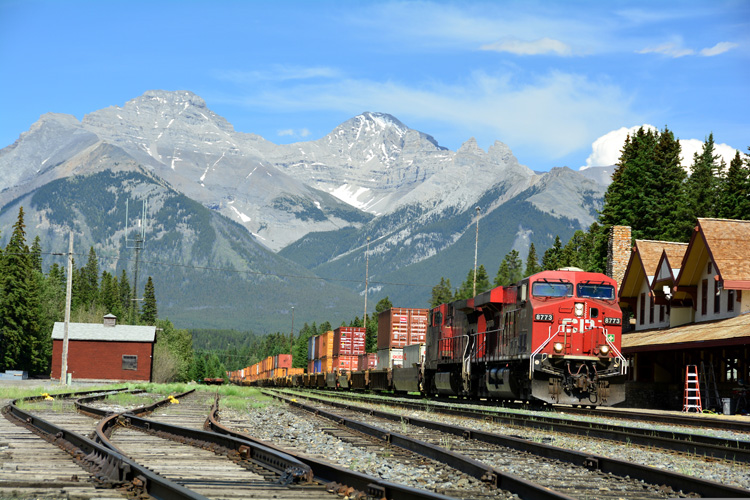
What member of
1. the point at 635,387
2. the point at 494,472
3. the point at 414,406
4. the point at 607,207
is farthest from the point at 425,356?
the point at 607,207

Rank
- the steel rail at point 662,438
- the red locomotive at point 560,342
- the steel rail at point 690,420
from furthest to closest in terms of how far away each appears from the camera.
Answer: the red locomotive at point 560,342, the steel rail at point 690,420, the steel rail at point 662,438

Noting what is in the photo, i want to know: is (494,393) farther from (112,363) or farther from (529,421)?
(112,363)

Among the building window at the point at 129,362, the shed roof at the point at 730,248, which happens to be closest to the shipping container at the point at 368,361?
the shed roof at the point at 730,248

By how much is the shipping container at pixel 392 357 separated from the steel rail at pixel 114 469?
1334 inches

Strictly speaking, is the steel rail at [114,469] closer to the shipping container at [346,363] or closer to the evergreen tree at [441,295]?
the shipping container at [346,363]

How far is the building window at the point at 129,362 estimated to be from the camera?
7550cm

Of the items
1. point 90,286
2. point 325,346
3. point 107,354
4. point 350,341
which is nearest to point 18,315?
point 107,354

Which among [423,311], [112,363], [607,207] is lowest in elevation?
[112,363]

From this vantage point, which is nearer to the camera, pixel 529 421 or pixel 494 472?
pixel 494 472

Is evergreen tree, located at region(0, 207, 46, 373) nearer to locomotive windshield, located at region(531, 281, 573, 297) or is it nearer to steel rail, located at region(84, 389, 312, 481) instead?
locomotive windshield, located at region(531, 281, 573, 297)

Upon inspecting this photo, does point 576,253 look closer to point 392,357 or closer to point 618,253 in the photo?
point 618,253

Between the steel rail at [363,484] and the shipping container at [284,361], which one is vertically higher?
the steel rail at [363,484]

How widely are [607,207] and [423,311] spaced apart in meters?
30.3

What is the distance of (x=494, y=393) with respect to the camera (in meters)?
29.9
